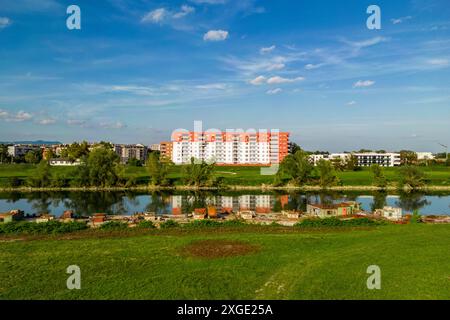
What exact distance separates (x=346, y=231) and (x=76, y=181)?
53.2 meters

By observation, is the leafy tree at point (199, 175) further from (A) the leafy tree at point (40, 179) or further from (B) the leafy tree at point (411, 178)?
(B) the leafy tree at point (411, 178)

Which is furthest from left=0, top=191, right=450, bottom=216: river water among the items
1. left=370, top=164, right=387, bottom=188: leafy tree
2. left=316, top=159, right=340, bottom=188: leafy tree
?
left=316, top=159, right=340, bottom=188: leafy tree

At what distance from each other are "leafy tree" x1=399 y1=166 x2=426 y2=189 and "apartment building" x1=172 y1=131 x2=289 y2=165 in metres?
50.4

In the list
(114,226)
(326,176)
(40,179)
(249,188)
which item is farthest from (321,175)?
(114,226)

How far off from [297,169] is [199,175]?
17.4 m

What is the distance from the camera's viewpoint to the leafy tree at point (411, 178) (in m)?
63.2

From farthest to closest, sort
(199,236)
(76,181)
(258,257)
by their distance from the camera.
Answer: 1. (76,181)
2. (199,236)
3. (258,257)

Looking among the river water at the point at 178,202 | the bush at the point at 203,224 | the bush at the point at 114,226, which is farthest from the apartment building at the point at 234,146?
the bush at the point at 114,226

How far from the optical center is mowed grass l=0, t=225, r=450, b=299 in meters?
10.1

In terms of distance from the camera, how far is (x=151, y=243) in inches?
636

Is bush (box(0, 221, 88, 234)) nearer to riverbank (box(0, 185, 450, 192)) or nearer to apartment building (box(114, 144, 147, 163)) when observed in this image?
riverbank (box(0, 185, 450, 192))

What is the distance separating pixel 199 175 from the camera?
64562 millimetres
